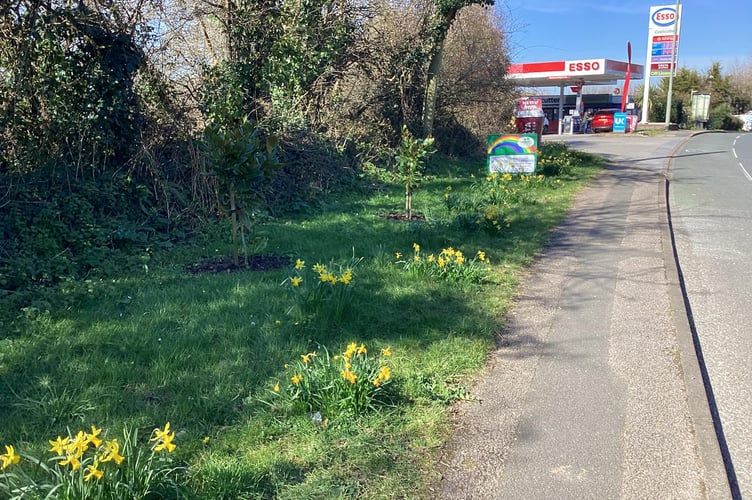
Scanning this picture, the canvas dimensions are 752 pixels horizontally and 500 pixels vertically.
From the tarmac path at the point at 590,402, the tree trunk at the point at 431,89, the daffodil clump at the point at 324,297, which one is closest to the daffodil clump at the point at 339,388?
the tarmac path at the point at 590,402

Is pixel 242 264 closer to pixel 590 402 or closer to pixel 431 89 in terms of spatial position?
pixel 590 402

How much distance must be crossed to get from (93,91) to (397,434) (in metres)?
7.08

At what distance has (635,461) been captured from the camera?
3.27 m

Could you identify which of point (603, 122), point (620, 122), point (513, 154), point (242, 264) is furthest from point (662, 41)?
point (242, 264)

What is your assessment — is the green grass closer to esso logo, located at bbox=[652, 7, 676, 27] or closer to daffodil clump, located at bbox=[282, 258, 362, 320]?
daffodil clump, located at bbox=[282, 258, 362, 320]

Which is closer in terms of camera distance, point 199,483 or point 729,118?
point 199,483

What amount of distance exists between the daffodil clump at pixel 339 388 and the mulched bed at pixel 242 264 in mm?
3078

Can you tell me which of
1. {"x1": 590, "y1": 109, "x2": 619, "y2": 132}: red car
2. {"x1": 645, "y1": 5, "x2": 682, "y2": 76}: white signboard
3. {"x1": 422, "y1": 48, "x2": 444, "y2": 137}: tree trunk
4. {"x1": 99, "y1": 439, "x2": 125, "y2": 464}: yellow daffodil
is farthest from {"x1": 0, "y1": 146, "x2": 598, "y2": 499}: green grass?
{"x1": 645, "y1": 5, "x2": 682, "y2": 76}: white signboard

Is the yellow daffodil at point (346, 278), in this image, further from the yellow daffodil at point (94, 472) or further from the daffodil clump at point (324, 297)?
the yellow daffodil at point (94, 472)

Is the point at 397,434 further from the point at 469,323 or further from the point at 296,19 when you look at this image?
the point at 296,19

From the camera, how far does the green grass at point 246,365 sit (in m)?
3.14

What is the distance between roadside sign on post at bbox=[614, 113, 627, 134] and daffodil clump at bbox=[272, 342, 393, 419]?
47.2 metres

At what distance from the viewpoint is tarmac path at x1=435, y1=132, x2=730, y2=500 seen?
3104 millimetres

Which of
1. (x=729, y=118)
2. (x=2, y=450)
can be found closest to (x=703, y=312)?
(x=2, y=450)
